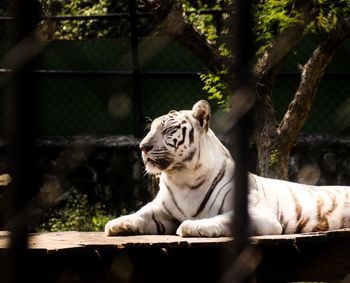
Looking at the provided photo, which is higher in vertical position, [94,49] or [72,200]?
[94,49]

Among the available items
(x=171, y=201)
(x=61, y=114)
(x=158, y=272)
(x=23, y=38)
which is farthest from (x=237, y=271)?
(x=61, y=114)

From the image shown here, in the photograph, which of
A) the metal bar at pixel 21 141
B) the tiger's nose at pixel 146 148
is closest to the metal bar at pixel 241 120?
the metal bar at pixel 21 141

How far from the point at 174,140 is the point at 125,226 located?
59cm

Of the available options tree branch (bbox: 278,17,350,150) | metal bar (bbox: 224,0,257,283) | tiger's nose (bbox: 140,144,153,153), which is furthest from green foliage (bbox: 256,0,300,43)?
metal bar (bbox: 224,0,257,283)

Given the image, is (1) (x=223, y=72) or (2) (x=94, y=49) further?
(2) (x=94, y=49)

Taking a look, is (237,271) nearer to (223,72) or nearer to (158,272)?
(158,272)

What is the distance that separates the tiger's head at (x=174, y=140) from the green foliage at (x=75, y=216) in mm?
2852

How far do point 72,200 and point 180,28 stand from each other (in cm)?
272

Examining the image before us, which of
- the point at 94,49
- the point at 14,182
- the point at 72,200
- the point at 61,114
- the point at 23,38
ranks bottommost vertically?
the point at 72,200

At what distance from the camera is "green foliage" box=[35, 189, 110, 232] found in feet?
24.6

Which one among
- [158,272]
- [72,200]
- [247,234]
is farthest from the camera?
[72,200]

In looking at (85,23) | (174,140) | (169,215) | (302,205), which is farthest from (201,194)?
(85,23)

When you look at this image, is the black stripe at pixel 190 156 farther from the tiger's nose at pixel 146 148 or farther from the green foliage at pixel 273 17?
the green foliage at pixel 273 17

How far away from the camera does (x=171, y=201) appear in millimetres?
4652
